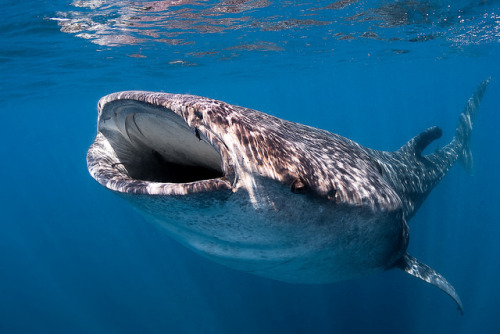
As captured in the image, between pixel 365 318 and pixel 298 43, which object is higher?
pixel 298 43

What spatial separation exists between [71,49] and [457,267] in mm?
18255

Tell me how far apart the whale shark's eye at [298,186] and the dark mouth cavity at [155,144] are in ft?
1.84

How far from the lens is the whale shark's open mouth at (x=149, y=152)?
1.69m

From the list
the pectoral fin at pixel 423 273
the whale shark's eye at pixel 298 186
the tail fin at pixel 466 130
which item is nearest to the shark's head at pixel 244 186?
the whale shark's eye at pixel 298 186

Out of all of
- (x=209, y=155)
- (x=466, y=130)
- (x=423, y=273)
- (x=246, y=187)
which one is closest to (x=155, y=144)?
(x=209, y=155)

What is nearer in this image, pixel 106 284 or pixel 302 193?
pixel 302 193

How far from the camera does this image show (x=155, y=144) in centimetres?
259

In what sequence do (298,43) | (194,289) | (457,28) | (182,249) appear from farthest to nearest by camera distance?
(298,43)
(457,28)
(182,249)
(194,289)

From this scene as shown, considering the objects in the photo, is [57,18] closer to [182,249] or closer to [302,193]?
[182,249]

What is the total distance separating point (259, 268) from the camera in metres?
2.73

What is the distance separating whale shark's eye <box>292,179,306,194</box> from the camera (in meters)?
1.81

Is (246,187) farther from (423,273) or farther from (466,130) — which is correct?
(466,130)

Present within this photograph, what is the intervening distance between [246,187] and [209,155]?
117 cm

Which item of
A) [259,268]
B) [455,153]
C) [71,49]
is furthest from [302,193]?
[71,49]
